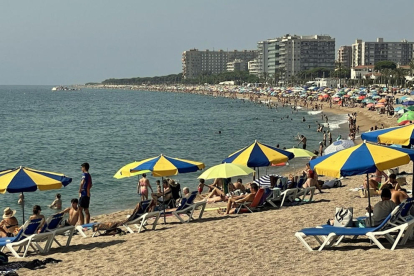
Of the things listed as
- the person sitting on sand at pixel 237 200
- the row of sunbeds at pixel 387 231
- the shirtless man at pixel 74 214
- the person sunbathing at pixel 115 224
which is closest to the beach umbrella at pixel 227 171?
the person sitting on sand at pixel 237 200

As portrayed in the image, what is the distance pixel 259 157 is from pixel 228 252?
4.28 metres

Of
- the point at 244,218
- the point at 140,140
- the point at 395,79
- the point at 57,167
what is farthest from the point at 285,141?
the point at 395,79

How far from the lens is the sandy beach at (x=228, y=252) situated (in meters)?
8.23

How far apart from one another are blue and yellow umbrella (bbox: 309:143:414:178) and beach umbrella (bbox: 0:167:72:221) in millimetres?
4633

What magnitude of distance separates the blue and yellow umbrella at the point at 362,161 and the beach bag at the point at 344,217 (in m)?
0.72

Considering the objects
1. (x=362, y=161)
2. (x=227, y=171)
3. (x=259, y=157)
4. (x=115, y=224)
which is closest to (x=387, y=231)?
(x=362, y=161)

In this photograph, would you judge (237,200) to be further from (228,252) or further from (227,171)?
(228,252)

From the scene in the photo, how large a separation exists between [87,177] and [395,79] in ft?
398

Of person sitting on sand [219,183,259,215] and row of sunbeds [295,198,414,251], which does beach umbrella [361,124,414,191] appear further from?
person sitting on sand [219,183,259,215]

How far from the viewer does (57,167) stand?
34.1 metres

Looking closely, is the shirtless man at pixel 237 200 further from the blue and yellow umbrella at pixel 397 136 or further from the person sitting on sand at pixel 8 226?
the person sitting on sand at pixel 8 226

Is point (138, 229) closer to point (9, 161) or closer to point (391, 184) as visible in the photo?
point (391, 184)

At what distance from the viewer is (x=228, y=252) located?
9.41 metres

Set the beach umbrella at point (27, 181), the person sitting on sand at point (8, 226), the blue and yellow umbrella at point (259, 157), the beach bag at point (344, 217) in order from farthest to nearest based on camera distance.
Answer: the blue and yellow umbrella at point (259, 157), the person sitting on sand at point (8, 226), the beach umbrella at point (27, 181), the beach bag at point (344, 217)
